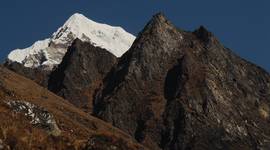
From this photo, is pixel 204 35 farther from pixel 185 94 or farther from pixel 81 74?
pixel 81 74

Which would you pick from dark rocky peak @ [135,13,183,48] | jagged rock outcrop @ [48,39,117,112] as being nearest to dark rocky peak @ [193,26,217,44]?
dark rocky peak @ [135,13,183,48]

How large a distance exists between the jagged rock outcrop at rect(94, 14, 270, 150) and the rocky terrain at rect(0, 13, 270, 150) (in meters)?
0.20

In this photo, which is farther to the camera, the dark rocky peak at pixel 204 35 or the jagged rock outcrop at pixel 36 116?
the dark rocky peak at pixel 204 35

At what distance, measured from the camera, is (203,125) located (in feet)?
451

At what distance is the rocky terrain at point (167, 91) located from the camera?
137 meters

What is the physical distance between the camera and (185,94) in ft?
481

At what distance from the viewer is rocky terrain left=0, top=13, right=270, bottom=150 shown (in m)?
137

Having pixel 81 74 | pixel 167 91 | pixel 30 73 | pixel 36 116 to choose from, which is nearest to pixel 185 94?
pixel 167 91

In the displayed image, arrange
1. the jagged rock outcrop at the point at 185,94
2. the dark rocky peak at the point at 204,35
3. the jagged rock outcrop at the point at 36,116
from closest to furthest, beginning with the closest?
1. the jagged rock outcrop at the point at 36,116
2. the jagged rock outcrop at the point at 185,94
3. the dark rocky peak at the point at 204,35

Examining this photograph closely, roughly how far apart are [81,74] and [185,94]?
26889 millimetres

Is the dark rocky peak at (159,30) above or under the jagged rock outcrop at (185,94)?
above

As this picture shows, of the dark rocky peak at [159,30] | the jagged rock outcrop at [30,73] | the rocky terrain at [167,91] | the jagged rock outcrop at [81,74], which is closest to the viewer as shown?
the rocky terrain at [167,91]

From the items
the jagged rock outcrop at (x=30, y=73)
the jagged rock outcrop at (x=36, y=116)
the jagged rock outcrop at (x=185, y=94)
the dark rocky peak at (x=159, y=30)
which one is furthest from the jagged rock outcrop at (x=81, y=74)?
the jagged rock outcrop at (x=36, y=116)

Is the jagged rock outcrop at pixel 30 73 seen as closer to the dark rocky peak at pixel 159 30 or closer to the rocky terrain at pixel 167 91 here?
the rocky terrain at pixel 167 91
